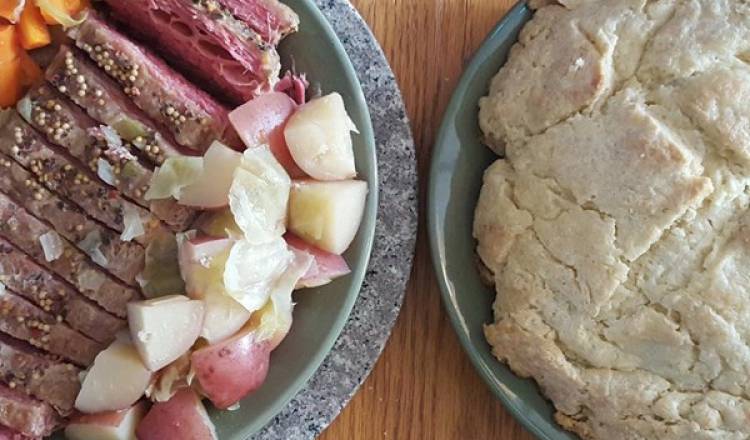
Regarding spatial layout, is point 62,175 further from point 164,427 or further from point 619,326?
point 619,326

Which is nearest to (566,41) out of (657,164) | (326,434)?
(657,164)

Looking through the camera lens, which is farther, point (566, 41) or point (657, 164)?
point (566, 41)

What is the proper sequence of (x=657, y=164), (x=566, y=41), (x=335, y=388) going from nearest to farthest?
(x=657, y=164) < (x=566, y=41) < (x=335, y=388)

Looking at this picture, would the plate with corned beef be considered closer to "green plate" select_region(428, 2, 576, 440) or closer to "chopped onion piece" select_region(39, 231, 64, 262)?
"chopped onion piece" select_region(39, 231, 64, 262)

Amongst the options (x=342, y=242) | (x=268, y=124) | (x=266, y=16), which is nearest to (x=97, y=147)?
(x=268, y=124)

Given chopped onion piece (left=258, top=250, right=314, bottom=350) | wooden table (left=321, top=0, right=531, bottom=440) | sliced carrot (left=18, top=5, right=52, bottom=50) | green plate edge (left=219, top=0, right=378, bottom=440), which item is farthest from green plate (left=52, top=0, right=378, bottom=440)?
sliced carrot (left=18, top=5, right=52, bottom=50)

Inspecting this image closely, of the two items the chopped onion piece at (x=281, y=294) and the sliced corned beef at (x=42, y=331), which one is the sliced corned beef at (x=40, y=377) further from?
the chopped onion piece at (x=281, y=294)

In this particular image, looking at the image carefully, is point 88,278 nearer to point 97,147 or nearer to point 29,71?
point 97,147
